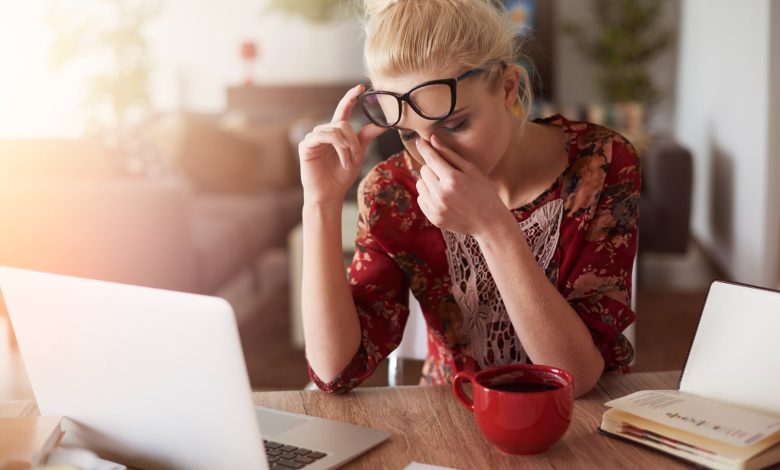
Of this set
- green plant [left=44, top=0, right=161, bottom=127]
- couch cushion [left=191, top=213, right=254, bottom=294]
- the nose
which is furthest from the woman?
green plant [left=44, top=0, right=161, bottom=127]

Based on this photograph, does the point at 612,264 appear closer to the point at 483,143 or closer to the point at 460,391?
the point at 483,143

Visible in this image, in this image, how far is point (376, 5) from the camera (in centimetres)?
123

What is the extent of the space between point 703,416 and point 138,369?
56cm

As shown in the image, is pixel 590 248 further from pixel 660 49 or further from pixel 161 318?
pixel 660 49

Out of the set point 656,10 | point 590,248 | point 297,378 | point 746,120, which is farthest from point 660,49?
point 590,248

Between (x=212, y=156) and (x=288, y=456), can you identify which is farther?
(x=212, y=156)

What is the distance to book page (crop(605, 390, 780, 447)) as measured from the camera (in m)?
0.85

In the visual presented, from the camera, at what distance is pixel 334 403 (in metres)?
1.07

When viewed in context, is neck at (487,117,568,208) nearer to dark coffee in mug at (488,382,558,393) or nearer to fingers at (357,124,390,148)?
fingers at (357,124,390,148)

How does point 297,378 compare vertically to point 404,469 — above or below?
below

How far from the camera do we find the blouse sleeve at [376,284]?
1253 millimetres

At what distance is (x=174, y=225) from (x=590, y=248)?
184cm

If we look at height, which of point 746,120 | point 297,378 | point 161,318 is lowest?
point 297,378

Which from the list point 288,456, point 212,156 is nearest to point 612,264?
point 288,456
